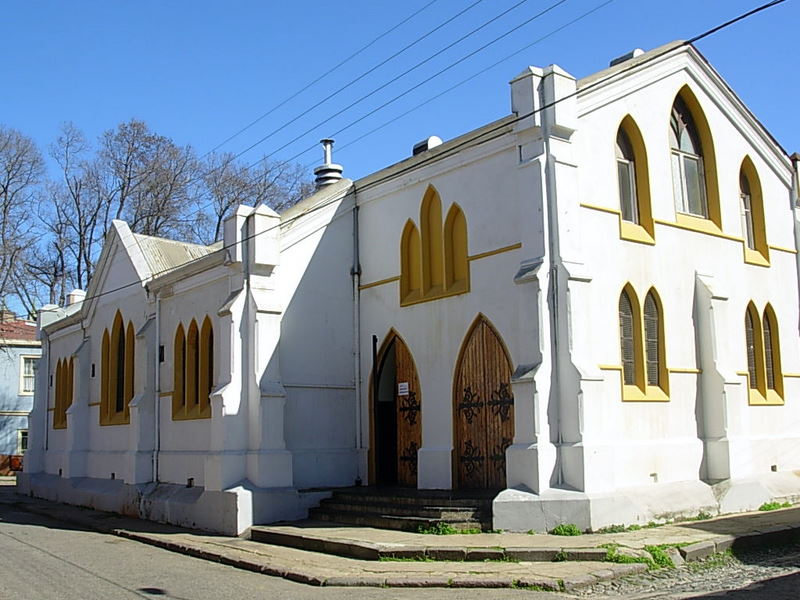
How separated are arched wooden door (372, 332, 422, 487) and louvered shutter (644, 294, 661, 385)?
A: 160 inches

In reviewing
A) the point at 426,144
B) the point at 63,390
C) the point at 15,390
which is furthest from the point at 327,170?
the point at 15,390

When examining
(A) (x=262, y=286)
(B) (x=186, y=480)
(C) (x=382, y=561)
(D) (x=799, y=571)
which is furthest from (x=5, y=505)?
(D) (x=799, y=571)

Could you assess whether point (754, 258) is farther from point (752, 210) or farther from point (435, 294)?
point (435, 294)

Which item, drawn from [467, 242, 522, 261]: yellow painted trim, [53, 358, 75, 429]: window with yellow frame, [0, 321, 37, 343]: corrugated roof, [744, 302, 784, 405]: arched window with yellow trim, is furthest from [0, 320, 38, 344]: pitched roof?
[744, 302, 784, 405]: arched window with yellow trim

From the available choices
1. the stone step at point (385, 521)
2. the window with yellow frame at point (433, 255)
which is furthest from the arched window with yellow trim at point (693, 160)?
the stone step at point (385, 521)

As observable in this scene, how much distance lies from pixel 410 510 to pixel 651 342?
4.89 metres

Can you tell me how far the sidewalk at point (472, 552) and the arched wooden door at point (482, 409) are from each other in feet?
6.67

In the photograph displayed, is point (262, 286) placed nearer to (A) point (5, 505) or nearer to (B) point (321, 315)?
(B) point (321, 315)

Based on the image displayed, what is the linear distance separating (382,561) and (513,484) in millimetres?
2387

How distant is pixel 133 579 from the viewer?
11.8 meters

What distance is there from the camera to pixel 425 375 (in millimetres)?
16188

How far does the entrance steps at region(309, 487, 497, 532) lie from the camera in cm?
1347

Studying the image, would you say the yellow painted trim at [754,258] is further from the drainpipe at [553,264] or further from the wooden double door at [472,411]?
the wooden double door at [472,411]

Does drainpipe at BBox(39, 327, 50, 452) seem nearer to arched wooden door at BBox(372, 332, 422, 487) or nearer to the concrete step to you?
arched wooden door at BBox(372, 332, 422, 487)
